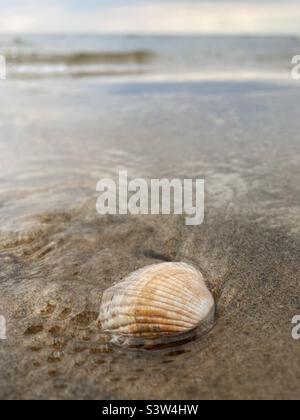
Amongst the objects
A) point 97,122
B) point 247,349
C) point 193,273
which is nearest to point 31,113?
point 97,122

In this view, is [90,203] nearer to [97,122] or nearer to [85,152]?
[85,152]

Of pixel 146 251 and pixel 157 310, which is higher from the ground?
pixel 146 251

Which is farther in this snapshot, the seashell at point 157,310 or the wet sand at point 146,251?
the seashell at point 157,310

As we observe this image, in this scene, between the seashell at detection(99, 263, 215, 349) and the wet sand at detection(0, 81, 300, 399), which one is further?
the seashell at detection(99, 263, 215, 349)

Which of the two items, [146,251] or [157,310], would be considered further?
[146,251]
